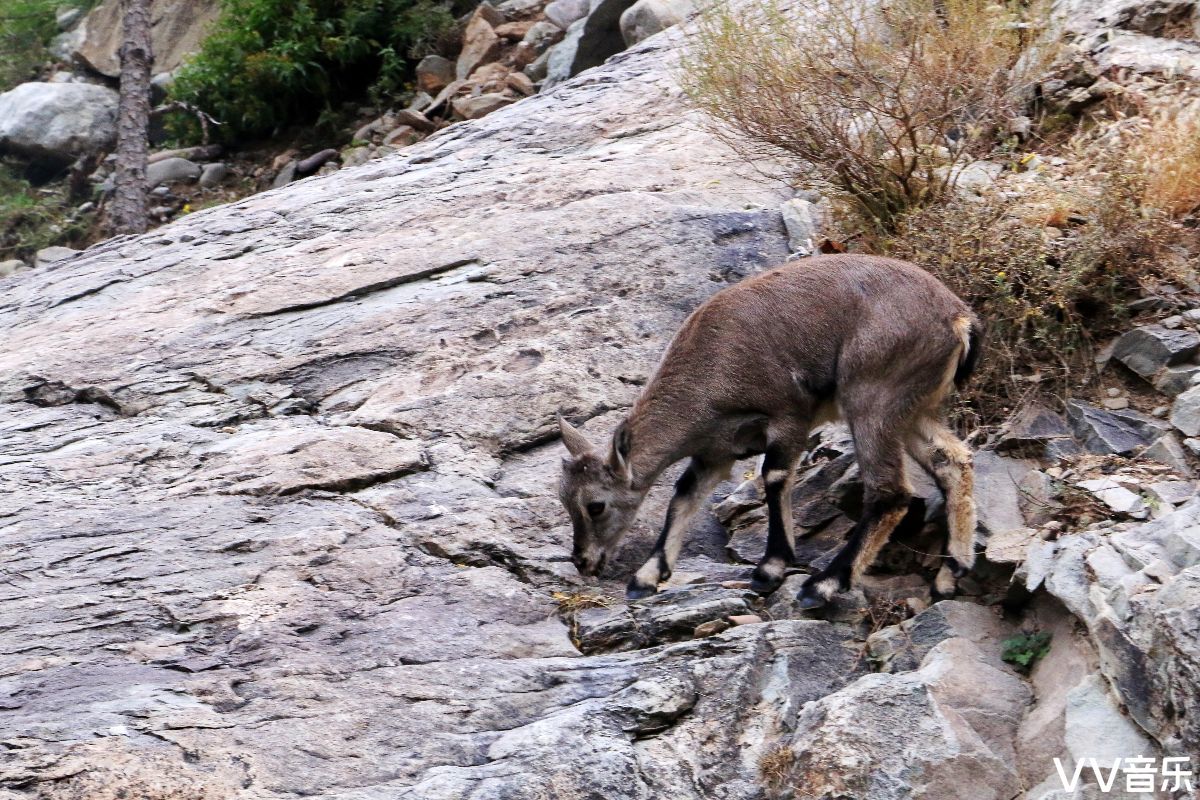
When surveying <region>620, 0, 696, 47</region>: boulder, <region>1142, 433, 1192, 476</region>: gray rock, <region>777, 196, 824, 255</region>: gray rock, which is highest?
<region>620, 0, 696, 47</region>: boulder

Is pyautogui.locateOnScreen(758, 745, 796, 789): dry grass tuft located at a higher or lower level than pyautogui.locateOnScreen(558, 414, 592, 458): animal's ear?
lower

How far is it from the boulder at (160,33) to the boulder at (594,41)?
10.4 m

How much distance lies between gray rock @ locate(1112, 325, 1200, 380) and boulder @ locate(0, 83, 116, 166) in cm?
1997

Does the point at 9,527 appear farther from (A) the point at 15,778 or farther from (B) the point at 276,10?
(B) the point at 276,10

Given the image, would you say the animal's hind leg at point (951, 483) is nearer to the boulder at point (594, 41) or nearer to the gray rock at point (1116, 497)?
the gray rock at point (1116, 497)

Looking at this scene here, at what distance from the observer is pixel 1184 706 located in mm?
5160

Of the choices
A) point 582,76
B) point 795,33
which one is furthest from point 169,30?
point 795,33

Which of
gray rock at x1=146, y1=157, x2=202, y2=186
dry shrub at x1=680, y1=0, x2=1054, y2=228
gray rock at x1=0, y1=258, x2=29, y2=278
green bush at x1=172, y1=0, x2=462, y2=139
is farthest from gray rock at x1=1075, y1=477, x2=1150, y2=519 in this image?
gray rock at x1=0, y1=258, x2=29, y2=278

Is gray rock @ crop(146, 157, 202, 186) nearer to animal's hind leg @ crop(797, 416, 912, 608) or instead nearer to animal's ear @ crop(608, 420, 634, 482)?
animal's ear @ crop(608, 420, 634, 482)

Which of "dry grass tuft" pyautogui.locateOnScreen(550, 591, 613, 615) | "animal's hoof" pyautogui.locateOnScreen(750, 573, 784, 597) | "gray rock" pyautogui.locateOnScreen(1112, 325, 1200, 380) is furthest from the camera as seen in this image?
"gray rock" pyautogui.locateOnScreen(1112, 325, 1200, 380)

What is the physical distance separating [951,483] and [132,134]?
14870 mm

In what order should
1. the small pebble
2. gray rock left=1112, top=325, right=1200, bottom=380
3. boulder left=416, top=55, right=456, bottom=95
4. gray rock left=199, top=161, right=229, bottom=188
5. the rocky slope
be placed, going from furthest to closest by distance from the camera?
gray rock left=199, top=161, right=229, bottom=188
boulder left=416, top=55, right=456, bottom=95
gray rock left=1112, top=325, right=1200, bottom=380
the small pebble
the rocky slope

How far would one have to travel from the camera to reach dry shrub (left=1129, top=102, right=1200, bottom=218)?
8406 millimetres

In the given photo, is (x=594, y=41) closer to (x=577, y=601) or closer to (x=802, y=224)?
(x=802, y=224)
